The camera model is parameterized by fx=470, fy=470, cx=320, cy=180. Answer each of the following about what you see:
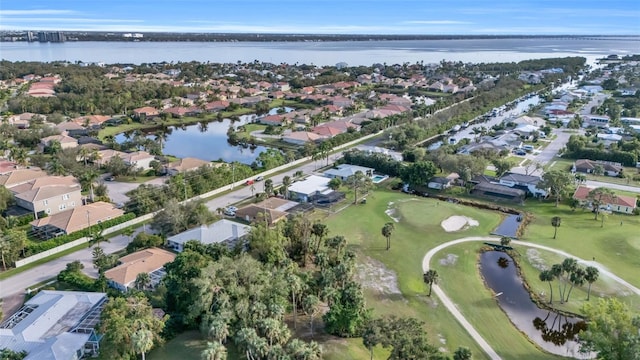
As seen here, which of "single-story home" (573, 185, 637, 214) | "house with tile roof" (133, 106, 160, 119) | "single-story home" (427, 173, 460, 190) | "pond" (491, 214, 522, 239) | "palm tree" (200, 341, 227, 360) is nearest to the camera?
"palm tree" (200, 341, 227, 360)

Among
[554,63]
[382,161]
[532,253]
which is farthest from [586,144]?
[554,63]

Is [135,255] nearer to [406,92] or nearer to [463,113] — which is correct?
[463,113]

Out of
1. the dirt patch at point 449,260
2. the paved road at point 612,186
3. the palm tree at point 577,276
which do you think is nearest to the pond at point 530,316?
the dirt patch at point 449,260

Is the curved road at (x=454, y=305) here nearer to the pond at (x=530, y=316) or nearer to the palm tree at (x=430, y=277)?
the palm tree at (x=430, y=277)

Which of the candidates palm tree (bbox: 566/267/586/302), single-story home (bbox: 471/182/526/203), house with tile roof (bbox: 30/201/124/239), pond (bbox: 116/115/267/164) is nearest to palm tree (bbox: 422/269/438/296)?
palm tree (bbox: 566/267/586/302)

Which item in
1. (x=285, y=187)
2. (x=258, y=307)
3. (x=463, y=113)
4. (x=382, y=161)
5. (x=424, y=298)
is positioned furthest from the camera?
(x=463, y=113)

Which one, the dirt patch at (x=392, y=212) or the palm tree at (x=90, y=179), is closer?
the dirt patch at (x=392, y=212)

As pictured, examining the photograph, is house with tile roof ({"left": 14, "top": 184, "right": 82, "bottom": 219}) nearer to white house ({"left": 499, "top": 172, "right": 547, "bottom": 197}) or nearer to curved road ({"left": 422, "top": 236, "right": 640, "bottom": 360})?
curved road ({"left": 422, "top": 236, "right": 640, "bottom": 360})
